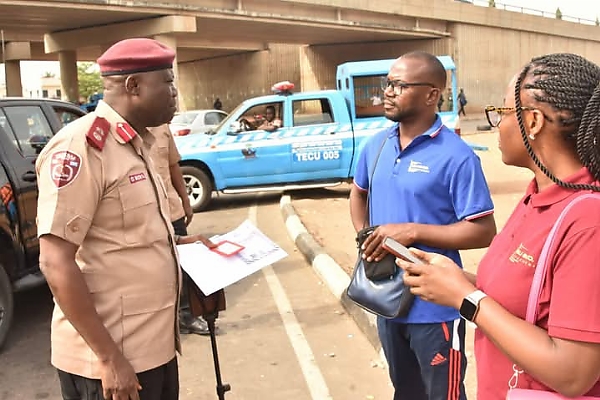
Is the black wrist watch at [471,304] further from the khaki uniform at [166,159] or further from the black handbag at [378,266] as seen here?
the khaki uniform at [166,159]

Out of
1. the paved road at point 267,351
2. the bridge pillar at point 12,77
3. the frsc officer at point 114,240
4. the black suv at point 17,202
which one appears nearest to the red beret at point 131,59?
the frsc officer at point 114,240

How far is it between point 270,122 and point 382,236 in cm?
815

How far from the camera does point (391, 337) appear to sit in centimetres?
263

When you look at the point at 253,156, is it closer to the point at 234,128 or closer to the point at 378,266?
the point at 234,128

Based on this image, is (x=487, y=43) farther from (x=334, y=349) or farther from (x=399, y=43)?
(x=334, y=349)

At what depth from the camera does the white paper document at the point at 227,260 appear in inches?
95.6

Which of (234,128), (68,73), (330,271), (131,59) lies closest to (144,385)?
(131,59)

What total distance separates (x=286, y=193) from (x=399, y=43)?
27.6m

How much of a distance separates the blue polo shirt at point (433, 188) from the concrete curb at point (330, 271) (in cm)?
183

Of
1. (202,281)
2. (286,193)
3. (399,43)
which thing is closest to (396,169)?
(202,281)

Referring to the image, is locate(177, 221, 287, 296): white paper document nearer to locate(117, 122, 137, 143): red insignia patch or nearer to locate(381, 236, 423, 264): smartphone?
locate(117, 122, 137, 143): red insignia patch

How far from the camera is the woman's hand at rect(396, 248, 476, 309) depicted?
1.56 metres

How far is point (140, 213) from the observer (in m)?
2.01

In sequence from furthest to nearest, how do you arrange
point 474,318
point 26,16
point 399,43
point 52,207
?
point 399,43 → point 26,16 → point 52,207 → point 474,318
